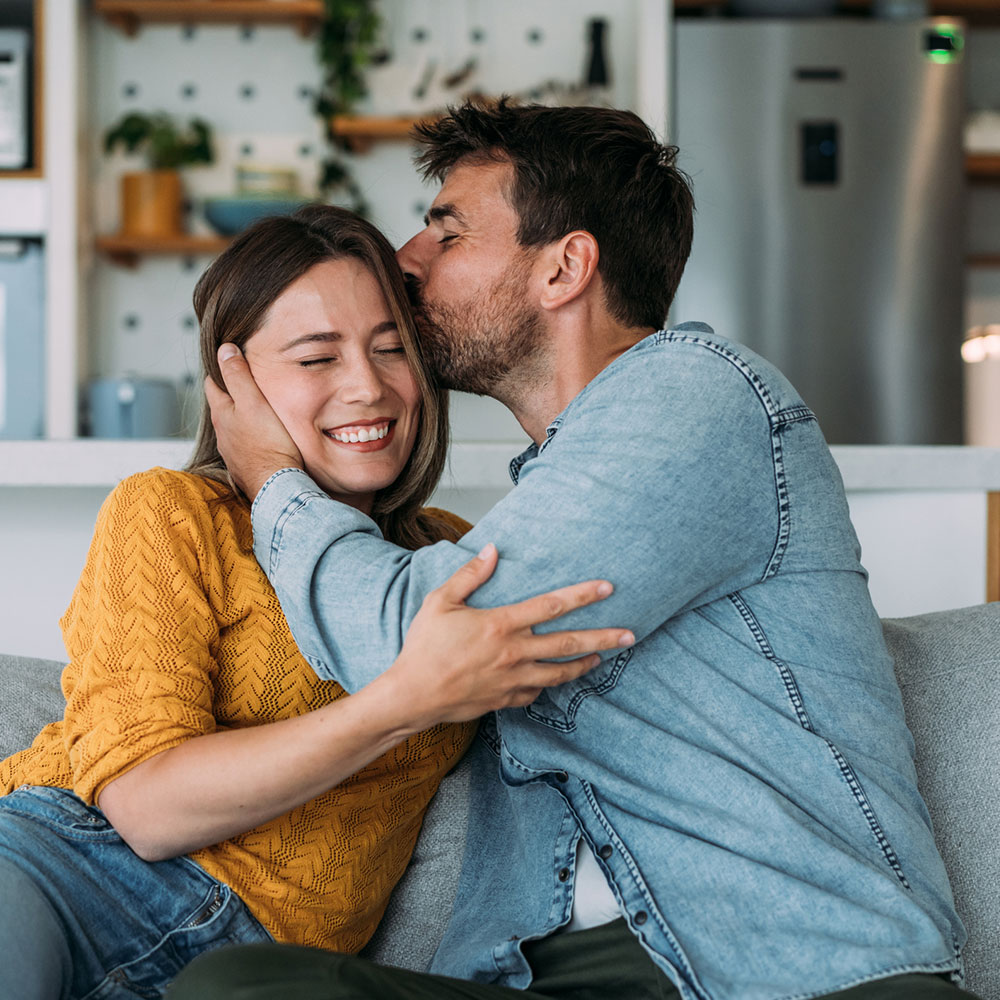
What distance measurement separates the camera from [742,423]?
3.59ft

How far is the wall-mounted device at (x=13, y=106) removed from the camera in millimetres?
3365

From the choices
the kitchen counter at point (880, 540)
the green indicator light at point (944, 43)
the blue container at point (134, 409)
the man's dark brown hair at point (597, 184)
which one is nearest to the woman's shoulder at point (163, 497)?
the man's dark brown hair at point (597, 184)

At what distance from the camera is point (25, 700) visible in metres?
1.45

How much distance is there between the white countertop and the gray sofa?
0.35 metres

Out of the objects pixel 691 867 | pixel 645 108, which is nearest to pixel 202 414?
pixel 691 867

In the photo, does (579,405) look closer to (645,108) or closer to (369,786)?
(369,786)

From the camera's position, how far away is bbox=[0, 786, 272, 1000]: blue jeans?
1.08m

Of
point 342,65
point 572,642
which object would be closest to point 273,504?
point 572,642

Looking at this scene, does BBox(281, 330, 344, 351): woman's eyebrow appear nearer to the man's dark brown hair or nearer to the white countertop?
the man's dark brown hair

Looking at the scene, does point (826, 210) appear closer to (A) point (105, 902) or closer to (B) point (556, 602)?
(B) point (556, 602)

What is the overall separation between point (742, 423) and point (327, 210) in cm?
63

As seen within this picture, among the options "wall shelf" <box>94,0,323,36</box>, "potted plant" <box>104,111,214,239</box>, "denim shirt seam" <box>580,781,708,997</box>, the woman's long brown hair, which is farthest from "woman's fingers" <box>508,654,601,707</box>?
"wall shelf" <box>94,0,323,36</box>

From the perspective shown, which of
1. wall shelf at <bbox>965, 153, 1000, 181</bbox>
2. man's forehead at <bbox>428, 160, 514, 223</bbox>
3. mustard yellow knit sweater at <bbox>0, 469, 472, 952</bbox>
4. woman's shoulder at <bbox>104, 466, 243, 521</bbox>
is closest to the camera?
mustard yellow knit sweater at <bbox>0, 469, 472, 952</bbox>

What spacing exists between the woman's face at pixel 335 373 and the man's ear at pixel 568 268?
196 millimetres
